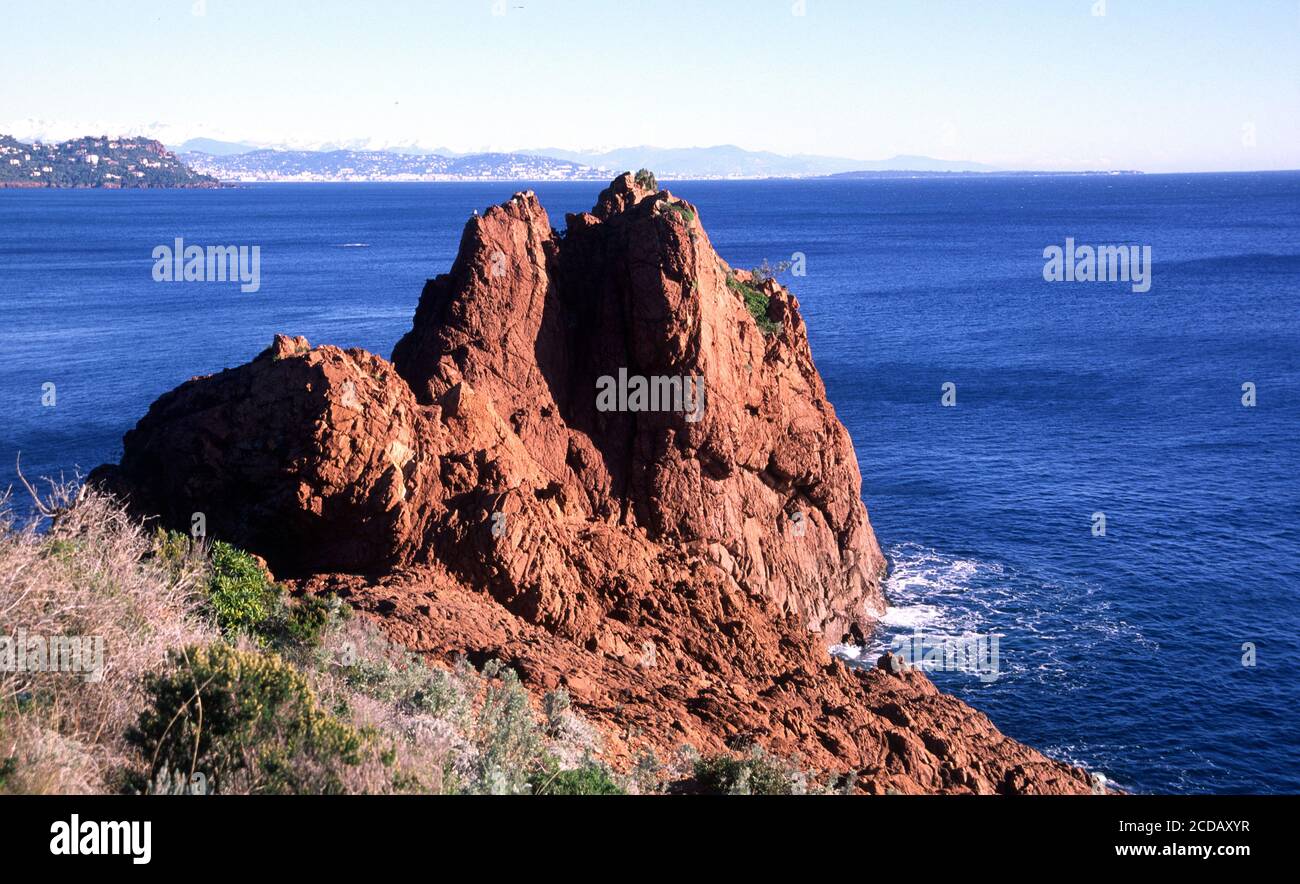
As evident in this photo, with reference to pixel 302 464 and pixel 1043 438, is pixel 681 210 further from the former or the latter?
pixel 1043 438

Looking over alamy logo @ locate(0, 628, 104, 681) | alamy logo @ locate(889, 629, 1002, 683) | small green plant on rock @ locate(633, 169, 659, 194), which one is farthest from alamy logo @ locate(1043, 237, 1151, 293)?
alamy logo @ locate(0, 628, 104, 681)

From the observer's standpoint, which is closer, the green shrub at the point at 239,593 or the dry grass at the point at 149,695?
the dry grass at the point at 149,695

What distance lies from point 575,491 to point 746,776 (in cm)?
1154

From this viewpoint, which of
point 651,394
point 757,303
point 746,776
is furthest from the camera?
point 757,303

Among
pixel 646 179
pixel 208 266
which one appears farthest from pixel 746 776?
pixel 208 266

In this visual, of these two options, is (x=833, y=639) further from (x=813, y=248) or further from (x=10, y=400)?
(x=813, y=248)

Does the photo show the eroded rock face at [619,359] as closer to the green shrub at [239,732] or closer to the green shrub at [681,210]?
the green shrub at [681,210]

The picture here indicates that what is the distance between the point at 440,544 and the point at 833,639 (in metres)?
16.8
